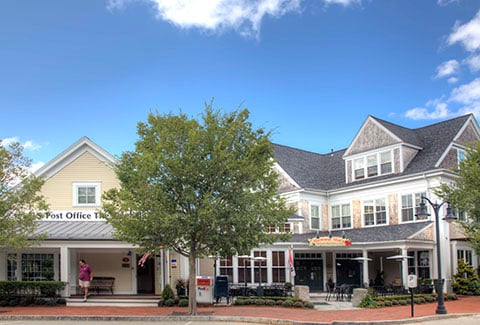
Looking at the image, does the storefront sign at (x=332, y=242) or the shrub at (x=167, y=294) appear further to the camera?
the storefront sign at (x=332, y=242)

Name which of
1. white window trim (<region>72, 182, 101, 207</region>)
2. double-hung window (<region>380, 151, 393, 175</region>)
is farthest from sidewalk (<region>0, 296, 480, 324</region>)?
double-hung window (<region>380, 151, 393, 175</region>)

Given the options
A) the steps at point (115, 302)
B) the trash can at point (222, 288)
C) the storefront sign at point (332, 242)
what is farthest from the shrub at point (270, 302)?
the storefront sign at point (332, 242)

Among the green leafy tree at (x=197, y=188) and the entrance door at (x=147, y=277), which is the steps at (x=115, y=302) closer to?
the entrance door at (x=147, y=277)

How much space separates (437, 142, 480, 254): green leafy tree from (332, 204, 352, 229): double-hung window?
8487 mm

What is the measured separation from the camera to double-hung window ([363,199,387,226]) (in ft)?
107

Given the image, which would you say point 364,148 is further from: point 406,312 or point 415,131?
point 406,312

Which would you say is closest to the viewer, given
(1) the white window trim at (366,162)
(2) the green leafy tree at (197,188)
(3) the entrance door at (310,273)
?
(2) the green leafy tree at (197,188)

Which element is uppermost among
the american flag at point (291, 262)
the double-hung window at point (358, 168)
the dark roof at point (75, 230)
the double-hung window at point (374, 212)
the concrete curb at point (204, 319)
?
the double-hung window at point (358, 168)

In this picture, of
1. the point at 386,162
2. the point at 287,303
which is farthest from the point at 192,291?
the point at 386,162

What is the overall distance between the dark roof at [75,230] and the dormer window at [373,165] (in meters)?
16.7

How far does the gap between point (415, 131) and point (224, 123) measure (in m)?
19.0

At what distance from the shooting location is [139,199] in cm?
1950

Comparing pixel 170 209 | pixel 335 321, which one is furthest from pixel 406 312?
pixel 170 209

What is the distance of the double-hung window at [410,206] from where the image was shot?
3064 centimetres
